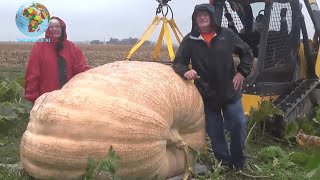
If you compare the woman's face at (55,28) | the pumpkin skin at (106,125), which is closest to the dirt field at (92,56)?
the woman's face at (55,28)

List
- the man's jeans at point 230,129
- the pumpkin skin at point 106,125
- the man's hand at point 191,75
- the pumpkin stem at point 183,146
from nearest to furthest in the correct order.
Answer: the pumpkin skin at point 106,125
the pumpkin stem at point 183,146
the man's hand at point 191,75
the man's jeans at point 230,129


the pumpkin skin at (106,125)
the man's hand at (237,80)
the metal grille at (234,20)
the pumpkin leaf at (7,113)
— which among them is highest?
the metal grille at (234,20)

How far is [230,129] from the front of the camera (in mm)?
4352

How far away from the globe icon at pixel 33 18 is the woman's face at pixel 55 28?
0.19 feet

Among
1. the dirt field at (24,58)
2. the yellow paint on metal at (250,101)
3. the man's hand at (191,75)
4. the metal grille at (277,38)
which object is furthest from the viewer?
the dirt field at (24,58)

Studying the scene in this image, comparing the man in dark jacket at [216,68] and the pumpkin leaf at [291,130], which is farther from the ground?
the man in dark jacket at [216,68]

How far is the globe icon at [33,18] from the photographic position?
495 centimetres

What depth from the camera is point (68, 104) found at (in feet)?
11.1

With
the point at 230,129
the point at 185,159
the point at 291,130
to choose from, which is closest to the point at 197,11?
the point at 230,129

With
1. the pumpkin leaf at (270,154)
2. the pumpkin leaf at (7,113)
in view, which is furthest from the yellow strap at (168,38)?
the pumpkin leaf at (7,113)

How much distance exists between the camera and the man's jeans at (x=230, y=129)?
4.27 m

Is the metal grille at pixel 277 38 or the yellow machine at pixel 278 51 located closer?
the yellow machine at pixel 278 51

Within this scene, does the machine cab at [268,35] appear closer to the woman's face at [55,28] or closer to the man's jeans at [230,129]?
the man's jeans at [230,129]

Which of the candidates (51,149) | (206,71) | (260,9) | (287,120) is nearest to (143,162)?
(51,149)
